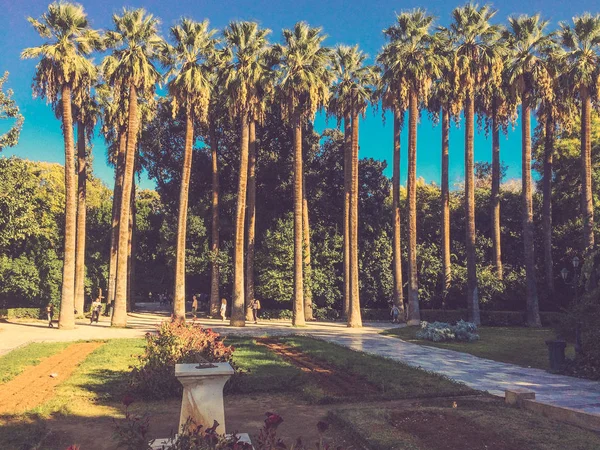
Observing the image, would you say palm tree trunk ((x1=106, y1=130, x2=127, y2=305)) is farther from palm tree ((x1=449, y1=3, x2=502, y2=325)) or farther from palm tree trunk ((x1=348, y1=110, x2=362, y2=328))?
palm tree ((x1=449, y1=3, x2=502, y2=325))

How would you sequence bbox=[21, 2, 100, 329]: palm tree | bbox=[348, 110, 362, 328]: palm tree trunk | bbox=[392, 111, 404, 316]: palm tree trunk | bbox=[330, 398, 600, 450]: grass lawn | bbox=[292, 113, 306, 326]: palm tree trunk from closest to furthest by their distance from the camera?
bbox=[330, 398, 600, 450]: grass lawn → bbox=[21, 2, 100, 329]: palm tree → bbox=[348, 110, 362, 328]: palm tree trunk → bbox=[292, 113, 306, 326]: palm tree trunk → bbox=[392, 111, 404, 316]: palm tree trunk

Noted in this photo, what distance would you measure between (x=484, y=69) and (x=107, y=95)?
2463cm

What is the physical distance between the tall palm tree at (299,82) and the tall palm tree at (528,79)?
1128 cm

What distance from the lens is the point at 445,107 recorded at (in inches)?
1332

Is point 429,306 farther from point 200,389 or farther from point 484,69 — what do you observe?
point 200,389

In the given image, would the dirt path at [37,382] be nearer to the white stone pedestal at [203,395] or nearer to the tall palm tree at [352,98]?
the white stone pedestal at [203,395]

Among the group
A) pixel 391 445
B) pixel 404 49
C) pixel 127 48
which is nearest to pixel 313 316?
pixel 404 49

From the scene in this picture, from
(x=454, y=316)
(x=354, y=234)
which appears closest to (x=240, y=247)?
(x=354, y=234)

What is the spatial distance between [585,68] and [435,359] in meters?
20.2

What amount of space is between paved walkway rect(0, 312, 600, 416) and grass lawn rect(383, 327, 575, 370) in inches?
30.8

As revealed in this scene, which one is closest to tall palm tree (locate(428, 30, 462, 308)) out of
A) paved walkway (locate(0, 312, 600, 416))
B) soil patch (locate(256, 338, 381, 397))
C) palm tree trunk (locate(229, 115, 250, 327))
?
paved walkway (locate(0, 312, 600, 416))

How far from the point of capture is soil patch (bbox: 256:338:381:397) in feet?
35.8

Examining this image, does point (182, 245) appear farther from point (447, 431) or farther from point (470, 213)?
point (447, 431)

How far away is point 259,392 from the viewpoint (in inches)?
430
